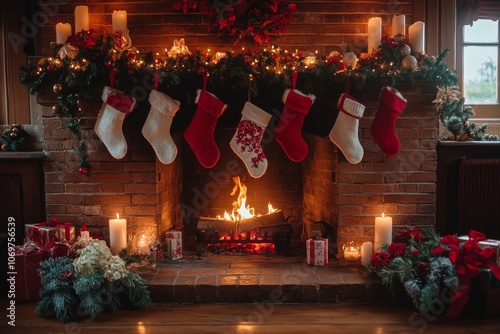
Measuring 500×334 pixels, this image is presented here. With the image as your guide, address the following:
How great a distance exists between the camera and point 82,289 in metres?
2.65

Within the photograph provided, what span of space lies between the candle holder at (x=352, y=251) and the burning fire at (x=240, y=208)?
30.7 inches

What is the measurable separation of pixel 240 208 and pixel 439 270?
174 cm

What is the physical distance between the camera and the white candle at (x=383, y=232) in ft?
10.4

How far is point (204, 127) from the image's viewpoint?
10.3 feet

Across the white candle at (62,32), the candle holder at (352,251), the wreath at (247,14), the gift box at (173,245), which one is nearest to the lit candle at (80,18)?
the white candle at (62,32)

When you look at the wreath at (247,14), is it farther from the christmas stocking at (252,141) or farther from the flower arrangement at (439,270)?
the flower arrangement at (439,270)

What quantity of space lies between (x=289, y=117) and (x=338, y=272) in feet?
3.54

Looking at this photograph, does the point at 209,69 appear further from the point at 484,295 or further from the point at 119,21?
the point at 484,295

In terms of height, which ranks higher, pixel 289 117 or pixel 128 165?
pixel 289 117

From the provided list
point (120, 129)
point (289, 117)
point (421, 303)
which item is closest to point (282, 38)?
point (289, 117)

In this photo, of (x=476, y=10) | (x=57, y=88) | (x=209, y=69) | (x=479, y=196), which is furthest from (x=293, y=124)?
(x=476, y=10)

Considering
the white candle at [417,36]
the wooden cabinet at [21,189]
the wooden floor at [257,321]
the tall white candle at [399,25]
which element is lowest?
the wooden floor at [257,321]

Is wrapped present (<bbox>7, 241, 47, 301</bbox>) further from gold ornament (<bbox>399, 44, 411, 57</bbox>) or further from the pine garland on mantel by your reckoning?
gold ornament (<bbox>399, 44, 411, 57</bbox>)

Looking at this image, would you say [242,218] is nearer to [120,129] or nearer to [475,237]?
[120,129]
